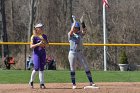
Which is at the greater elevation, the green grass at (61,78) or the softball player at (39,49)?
the softball player at (39,49)

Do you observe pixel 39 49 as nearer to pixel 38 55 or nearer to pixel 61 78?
pixel 38 55

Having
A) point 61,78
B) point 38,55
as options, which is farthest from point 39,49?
point 61,78

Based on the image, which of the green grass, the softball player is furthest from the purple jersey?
the green grass

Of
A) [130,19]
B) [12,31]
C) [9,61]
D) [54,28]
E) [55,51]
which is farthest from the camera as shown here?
[12,31]

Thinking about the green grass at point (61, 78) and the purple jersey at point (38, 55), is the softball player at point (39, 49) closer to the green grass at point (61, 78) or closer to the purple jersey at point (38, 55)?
the purple jersey at point (38, 55)

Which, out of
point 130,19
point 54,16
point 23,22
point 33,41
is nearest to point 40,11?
point 54,16

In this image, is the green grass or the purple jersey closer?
the purple jersey

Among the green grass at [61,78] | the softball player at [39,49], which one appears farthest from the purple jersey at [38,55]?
the green grass at [61,78]

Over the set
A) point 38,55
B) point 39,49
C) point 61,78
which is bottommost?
point 61,78

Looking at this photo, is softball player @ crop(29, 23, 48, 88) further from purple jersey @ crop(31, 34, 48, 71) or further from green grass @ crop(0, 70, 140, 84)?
green grass @ crop(0, 70, 140, 84)

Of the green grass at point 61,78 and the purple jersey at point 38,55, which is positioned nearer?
the purple jersey at point 38,55

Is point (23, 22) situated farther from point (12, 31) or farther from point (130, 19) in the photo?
point (130, 19)

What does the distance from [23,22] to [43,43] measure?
3847 centimetres

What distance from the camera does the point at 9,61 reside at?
95.7 feet
